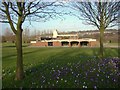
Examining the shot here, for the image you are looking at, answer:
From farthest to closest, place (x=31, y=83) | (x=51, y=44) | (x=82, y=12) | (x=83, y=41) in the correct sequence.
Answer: (x=51, y=44), (x=83, y=41), (x=82, y=12), (x=31, y=83)

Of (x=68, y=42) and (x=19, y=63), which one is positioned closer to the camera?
(x=19, y=63)

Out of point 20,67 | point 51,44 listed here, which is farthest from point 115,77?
point 51,44

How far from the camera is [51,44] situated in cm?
8906

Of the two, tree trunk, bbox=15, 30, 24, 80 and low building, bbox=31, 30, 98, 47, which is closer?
tree trunk, bbox=15, 30, 24, 80

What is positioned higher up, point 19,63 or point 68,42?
point 19,63

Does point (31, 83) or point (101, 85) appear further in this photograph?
point (31, 83)

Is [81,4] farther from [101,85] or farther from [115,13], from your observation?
[101,85]

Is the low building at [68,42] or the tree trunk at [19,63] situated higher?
the tree trunk at [19,63]

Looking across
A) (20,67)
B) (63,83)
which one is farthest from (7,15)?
(63,83)

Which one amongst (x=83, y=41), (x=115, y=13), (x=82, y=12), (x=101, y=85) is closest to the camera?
(x=101, y=85)

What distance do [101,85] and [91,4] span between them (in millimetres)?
13449

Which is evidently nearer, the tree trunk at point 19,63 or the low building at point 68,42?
the tree trunk at point 19,63

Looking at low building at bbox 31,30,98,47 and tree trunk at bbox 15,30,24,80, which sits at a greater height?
tree trunk at bbox 15,30,24,80

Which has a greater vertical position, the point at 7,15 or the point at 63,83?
the point at 7,15
